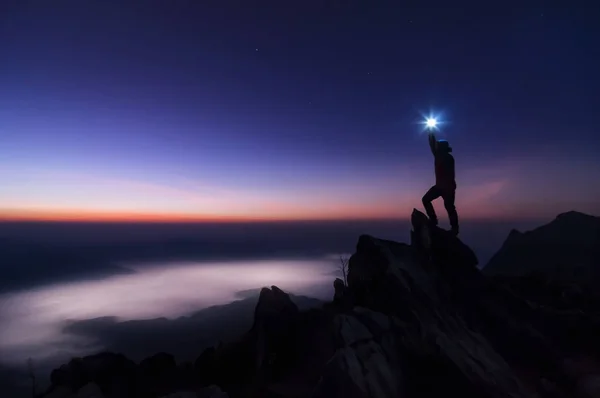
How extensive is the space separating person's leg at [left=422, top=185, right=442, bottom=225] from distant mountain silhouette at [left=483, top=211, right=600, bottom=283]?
155544mm

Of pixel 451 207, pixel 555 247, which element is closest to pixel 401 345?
pixel 451 207

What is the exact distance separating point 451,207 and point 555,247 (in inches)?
7482

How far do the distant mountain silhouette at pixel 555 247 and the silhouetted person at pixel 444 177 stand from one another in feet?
511

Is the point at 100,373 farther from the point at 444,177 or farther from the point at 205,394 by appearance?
the point at 444,177

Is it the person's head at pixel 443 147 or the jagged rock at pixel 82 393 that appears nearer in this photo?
the jagged rock at pixel 82 393

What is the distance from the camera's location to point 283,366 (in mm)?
23438

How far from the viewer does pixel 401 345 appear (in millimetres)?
19922

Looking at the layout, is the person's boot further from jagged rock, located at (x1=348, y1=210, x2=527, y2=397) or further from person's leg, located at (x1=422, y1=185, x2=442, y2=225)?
person's leg, located at (x1=422, y1=185, x2=442, y2=225)

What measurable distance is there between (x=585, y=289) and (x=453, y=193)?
2687 centimetres

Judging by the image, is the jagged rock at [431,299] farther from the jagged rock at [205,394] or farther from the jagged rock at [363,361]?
the jagged rock at [205,394]

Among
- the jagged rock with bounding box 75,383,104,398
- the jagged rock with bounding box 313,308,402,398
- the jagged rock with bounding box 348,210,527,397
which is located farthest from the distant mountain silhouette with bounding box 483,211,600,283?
the jagged rock with bounding box 75,383,104,398

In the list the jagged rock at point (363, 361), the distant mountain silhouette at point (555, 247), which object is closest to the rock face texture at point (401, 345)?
the jagged rock at point (363, 361)

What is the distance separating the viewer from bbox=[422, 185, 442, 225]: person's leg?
26.4 metres

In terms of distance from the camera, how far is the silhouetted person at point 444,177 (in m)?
25.8
